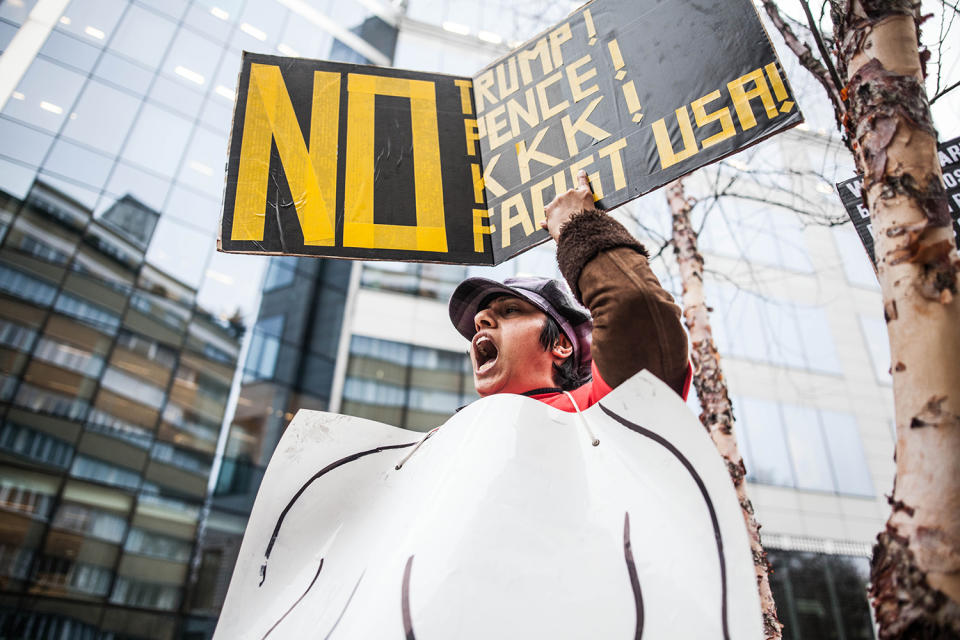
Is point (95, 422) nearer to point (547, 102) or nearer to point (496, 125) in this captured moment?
point (496, 125)

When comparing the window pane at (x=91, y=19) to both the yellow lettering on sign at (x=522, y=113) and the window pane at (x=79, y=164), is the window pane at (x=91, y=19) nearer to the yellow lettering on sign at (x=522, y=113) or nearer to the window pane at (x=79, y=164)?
the window pane at (x=79, y=164)

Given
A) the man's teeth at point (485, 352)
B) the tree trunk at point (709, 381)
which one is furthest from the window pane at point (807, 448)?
the man's teeth at point (485, 352)

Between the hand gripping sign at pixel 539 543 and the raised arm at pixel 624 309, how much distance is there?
0.59ft

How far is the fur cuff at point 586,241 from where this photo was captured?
5.46 feet

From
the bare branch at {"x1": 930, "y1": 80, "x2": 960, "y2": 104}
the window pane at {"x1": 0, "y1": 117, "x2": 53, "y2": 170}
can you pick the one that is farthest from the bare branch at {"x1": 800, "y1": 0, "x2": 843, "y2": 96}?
the window pane at {"x1": 0, "y1": 117, "x2": 53, "y2": 170}

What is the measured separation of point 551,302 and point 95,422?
12.5 meters

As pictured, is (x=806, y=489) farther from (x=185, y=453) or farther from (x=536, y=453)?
(x=536, y=453)

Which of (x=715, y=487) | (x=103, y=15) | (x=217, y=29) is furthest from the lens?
(x=217, y=29)

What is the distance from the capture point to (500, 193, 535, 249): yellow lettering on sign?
2.23 m

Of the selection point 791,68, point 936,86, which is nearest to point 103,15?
point 791,68

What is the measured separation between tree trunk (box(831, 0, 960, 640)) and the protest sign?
0.28 meters

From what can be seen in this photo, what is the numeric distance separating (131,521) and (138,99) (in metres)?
9.60

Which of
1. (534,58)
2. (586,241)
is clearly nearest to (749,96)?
(586,241)

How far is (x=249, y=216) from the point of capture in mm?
2281
